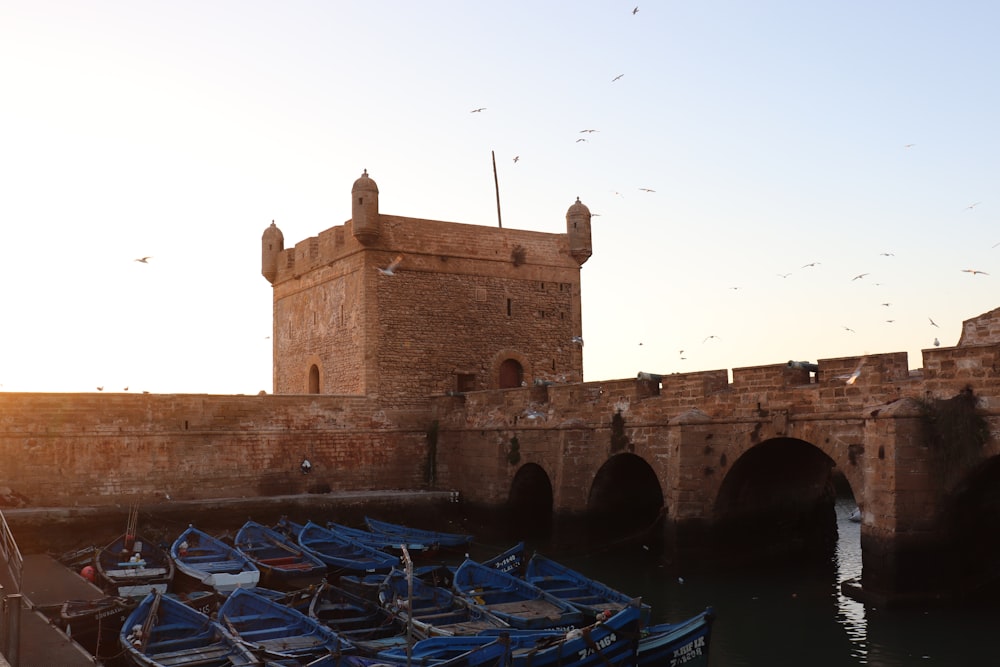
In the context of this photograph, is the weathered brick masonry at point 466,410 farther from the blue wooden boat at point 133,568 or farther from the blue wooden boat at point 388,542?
the blue wooden boat at point 133,568

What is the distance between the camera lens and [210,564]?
18.7m

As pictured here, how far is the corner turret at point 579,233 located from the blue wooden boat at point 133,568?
18468 millimetres

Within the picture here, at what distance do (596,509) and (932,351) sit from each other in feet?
31.5

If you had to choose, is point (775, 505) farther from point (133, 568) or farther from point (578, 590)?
point (133, 568)

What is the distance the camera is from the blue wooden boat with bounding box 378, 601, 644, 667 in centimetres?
1125

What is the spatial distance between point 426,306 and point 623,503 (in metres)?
9.81

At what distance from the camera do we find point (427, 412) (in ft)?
98.0

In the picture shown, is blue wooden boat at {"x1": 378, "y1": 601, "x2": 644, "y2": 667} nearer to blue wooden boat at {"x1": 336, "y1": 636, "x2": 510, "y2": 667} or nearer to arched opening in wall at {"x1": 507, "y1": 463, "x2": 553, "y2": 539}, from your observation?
blue wooden boat at {"x1": 336, "y1": 636, "x2": 510, "y2": 667}

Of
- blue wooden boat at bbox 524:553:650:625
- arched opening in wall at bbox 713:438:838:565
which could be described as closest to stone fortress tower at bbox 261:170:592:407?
arched opening in wall at bbox 713:438:838:565

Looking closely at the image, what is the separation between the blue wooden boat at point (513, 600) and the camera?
13203 millimetres

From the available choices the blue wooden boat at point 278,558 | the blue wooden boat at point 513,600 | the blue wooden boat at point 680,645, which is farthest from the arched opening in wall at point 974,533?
the blue wooden boat at point 278,558

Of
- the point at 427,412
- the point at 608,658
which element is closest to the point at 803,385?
the point at 608,658

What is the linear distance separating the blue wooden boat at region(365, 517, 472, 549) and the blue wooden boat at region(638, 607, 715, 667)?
10340 mm

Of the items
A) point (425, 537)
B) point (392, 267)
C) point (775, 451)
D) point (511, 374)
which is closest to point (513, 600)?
point (425, 537)
